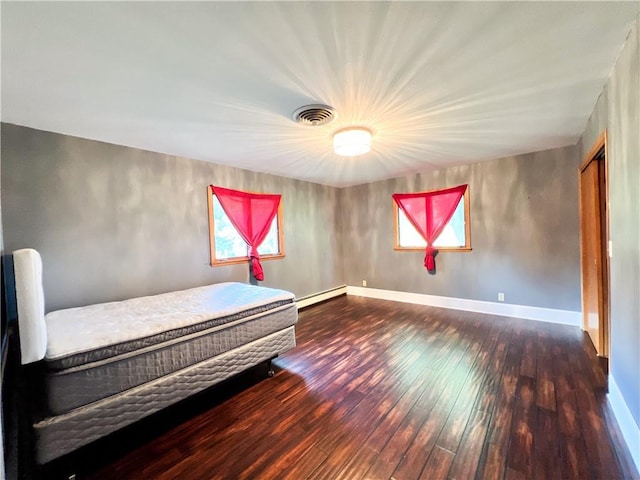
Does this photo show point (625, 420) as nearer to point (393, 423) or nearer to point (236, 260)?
point (393, 423)

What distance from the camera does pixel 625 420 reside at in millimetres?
1566

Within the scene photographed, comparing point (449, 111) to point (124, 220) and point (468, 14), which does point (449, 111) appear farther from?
point (124, 220)

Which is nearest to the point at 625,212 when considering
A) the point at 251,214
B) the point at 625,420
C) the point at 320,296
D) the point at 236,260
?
the point at 625,420

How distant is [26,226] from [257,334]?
2.20 metres

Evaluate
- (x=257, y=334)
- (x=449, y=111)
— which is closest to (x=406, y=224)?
(x=449, y=111)

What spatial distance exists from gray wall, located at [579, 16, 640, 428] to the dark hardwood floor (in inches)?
16.0

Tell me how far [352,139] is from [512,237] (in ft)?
9.71

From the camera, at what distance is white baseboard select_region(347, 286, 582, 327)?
11.2 feet

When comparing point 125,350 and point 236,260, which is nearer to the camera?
point 125,350

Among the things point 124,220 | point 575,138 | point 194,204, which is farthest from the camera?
point 194,204

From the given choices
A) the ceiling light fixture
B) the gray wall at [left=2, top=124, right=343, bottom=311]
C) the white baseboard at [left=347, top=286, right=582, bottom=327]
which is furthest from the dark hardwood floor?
the ceiling light fixture

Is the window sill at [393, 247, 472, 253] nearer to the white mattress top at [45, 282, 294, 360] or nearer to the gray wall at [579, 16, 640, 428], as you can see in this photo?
the gray wall at [579, 16, 640, 428]

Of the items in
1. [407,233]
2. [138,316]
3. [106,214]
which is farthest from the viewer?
[407,233]

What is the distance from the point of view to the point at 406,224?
4848mm
